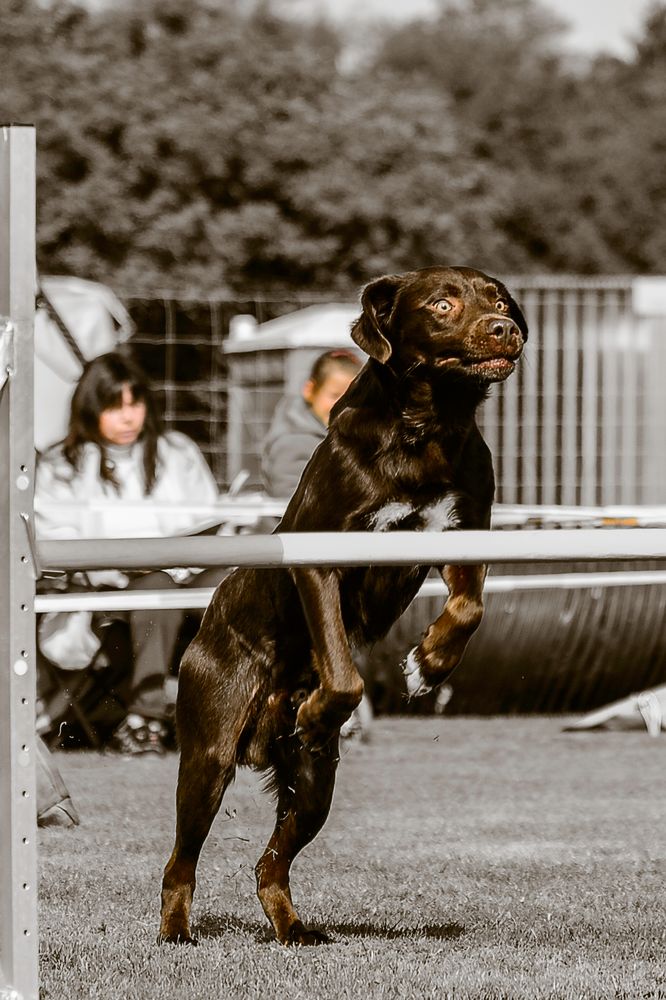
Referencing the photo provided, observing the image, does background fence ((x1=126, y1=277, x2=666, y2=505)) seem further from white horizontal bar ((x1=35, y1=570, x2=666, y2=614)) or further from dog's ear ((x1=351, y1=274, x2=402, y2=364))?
dog's ear ((x1=351, y1=274, x2=402, y2=364))

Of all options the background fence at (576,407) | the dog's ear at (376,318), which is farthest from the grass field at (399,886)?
the background fence at (576,407)

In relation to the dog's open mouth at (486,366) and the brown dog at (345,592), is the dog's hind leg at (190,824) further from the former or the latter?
the dog's open mouth at (486,366)

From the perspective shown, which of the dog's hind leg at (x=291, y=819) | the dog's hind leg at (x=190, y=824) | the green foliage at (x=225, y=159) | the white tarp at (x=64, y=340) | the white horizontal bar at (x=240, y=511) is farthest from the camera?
the green foliage at (x=225, y=159)

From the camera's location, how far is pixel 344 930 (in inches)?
162

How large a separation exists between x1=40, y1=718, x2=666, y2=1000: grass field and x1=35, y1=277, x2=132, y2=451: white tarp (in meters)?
4.89

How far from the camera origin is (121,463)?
27.0 ft

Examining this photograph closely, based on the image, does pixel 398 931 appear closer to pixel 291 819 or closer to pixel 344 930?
pixel 344 930

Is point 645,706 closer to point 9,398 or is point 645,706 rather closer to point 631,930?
point 631,930

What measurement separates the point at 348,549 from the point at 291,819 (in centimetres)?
109

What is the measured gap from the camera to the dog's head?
384 cm

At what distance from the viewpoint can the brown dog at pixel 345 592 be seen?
3.79 m

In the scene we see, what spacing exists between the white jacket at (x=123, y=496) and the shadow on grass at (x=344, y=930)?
11.7 ft

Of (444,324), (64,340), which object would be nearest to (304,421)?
(64,340)

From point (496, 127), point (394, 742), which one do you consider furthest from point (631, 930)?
point (496, 127)
